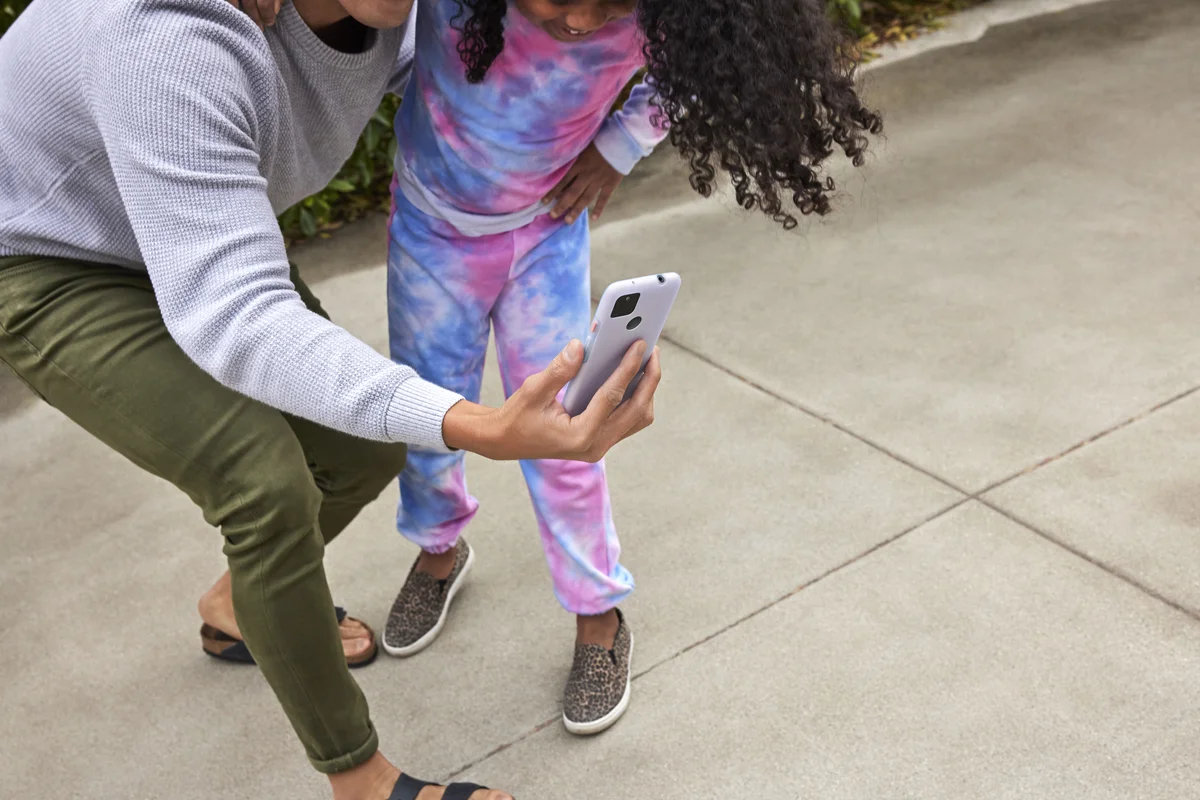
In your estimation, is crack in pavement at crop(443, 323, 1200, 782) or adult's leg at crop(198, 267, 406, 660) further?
crack in pavement at crop(443, 323, 1200, 782)

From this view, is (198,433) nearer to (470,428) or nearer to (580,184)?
(470,428)

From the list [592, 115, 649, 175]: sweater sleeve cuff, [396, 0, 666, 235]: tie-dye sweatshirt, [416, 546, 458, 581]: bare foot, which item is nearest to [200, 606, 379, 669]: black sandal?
[416, 546, 458, 581]: bare foot

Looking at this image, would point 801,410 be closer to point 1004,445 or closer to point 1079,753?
point 1004,445

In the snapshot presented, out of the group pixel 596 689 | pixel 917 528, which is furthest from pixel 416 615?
pixel 917 528

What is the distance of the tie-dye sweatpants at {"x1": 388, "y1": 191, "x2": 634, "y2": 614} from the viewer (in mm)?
2375

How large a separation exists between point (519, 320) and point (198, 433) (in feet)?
2.31

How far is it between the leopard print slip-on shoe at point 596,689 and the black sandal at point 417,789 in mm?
269

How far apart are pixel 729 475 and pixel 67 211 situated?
1.83m

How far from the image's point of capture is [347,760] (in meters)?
2.16

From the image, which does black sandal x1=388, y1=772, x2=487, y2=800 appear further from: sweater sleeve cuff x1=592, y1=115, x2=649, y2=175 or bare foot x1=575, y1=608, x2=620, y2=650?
sweater sleeve cuff x1=592, y1=115, x2=649, y2=175

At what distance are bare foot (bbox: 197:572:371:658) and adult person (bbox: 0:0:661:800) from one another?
0.57 metres

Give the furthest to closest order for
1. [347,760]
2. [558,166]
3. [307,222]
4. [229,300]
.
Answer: [307,222], [558,166], [347,760], [229,300]

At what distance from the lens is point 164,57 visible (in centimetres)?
165

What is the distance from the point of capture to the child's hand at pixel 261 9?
1.84m
